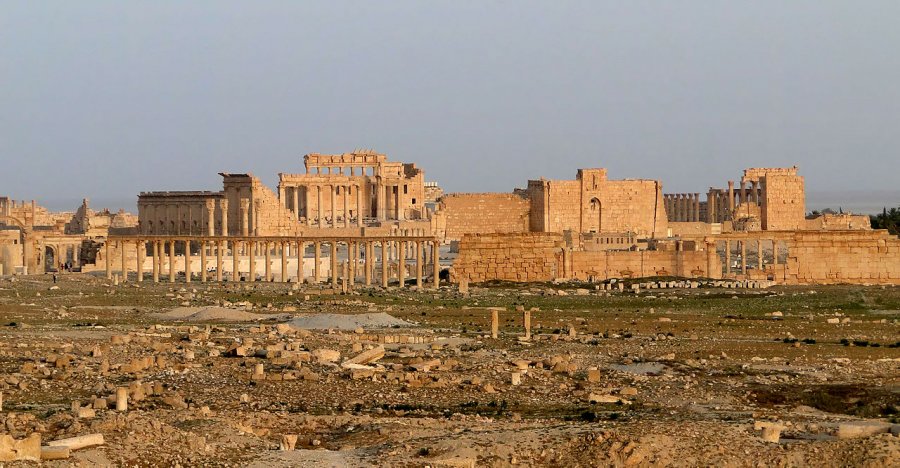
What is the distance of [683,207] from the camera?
108062 mm

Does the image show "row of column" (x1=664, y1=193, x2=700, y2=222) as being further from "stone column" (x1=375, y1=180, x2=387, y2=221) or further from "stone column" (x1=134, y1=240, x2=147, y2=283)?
"stone column" (x1=134, y1=240, x2=147, y2=283)

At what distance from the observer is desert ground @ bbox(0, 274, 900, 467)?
20891 millimetres

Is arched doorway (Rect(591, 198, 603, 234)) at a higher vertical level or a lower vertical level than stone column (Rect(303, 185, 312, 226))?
lower

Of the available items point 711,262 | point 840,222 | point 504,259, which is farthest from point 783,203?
point 504,259

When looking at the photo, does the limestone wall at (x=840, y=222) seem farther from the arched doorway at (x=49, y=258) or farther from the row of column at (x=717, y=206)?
the arched doorway at (x=49, y=258)

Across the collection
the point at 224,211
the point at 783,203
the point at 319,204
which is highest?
the point at 319,204

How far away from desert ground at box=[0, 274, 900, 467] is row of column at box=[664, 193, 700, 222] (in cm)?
6062

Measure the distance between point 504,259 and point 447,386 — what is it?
31.9m

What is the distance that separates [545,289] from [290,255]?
95.2 feet

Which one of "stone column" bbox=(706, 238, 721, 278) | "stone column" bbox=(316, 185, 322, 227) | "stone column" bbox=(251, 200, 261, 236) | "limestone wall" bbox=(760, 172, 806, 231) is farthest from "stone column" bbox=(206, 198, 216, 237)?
"limestone wall" bbox=(760, 172, 806, 231)

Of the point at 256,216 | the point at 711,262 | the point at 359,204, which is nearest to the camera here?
the point at 711,262

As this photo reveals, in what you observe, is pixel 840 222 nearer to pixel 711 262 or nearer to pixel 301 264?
pixel 711 262

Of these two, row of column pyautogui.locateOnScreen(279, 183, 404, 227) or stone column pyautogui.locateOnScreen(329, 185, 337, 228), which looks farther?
row of column pyautogui.locateOnScreen(279, 183, 404, 227)

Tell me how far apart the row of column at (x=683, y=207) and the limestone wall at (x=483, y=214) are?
27.5m
